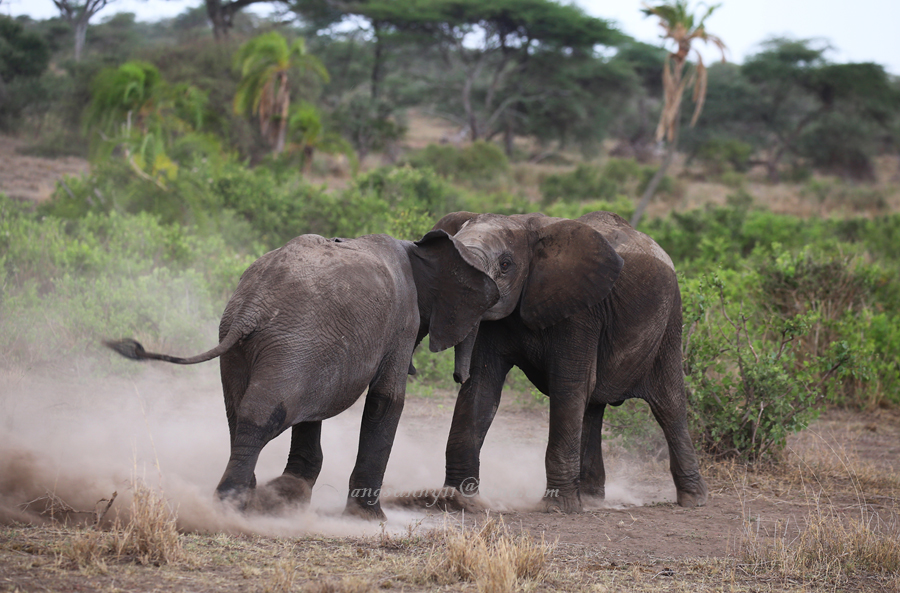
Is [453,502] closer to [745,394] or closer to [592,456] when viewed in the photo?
[592,456]

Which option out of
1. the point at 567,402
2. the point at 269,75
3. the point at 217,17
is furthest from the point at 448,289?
the point at 217,17

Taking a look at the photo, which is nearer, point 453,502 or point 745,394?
point 453,502

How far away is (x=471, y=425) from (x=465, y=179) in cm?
2139

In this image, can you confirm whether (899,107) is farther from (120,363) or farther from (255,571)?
(255,571)

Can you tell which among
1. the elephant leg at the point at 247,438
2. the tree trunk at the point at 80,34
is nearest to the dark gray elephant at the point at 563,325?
the elephant leg at the point at 247,438

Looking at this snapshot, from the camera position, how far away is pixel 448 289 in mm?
4914

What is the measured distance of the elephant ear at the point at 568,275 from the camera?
517 centimetres

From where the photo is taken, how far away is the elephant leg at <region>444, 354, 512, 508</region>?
541 centimetres

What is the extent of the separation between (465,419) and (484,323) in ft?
1.98

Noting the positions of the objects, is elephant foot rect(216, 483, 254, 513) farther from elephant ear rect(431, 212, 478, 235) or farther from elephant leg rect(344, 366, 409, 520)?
elephant ear rect(431, 212, 478, 235)

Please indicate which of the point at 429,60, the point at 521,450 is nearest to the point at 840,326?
the point at 521,450

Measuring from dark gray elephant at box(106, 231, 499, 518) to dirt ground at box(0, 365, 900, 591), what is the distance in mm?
349

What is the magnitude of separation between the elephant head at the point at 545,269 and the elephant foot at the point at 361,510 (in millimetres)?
899

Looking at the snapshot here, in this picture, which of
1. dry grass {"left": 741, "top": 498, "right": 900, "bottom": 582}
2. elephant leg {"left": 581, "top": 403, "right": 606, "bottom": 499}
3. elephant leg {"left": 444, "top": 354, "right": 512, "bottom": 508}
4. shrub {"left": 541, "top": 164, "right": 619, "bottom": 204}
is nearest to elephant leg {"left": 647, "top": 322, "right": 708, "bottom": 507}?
elephant leg {"left": 581, "top": 403, "right": 606, "bottom": 499}
